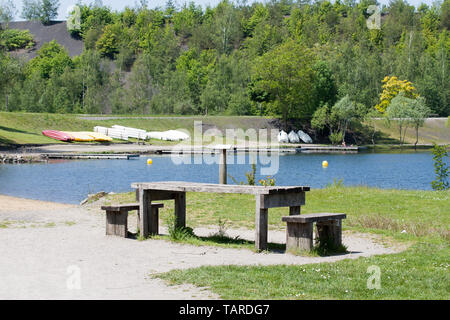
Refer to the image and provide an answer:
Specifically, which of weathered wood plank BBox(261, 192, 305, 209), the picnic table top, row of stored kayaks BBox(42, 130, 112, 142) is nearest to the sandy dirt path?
weathered wood plank BBox(261, 192, 305, 209)

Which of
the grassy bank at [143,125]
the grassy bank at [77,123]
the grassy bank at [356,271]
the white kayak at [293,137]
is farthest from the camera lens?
the white kayak at [293,137]

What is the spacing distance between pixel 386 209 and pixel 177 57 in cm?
13757

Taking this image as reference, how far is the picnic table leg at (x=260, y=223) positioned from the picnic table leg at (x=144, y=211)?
2932 millimetres

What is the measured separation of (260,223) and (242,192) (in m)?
0.73

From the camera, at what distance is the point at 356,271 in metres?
10.9

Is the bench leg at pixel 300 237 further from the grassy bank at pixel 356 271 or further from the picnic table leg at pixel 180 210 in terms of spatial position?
the picnic table leg at pixel 180 210

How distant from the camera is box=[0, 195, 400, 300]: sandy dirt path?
9.47 metres

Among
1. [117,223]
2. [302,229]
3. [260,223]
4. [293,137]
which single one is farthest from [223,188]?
[293,137]

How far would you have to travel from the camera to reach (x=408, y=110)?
319 feet

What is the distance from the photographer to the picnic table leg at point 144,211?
14.8 metres

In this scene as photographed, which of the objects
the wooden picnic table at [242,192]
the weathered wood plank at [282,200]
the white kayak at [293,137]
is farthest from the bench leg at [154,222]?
the white kayak at [293,137]

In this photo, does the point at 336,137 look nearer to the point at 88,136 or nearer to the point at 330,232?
the point at 88,136

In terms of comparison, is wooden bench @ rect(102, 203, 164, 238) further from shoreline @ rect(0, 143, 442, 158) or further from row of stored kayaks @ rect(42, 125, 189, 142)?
row of stored kayaks @ rect(42, 125, 189, 142)
